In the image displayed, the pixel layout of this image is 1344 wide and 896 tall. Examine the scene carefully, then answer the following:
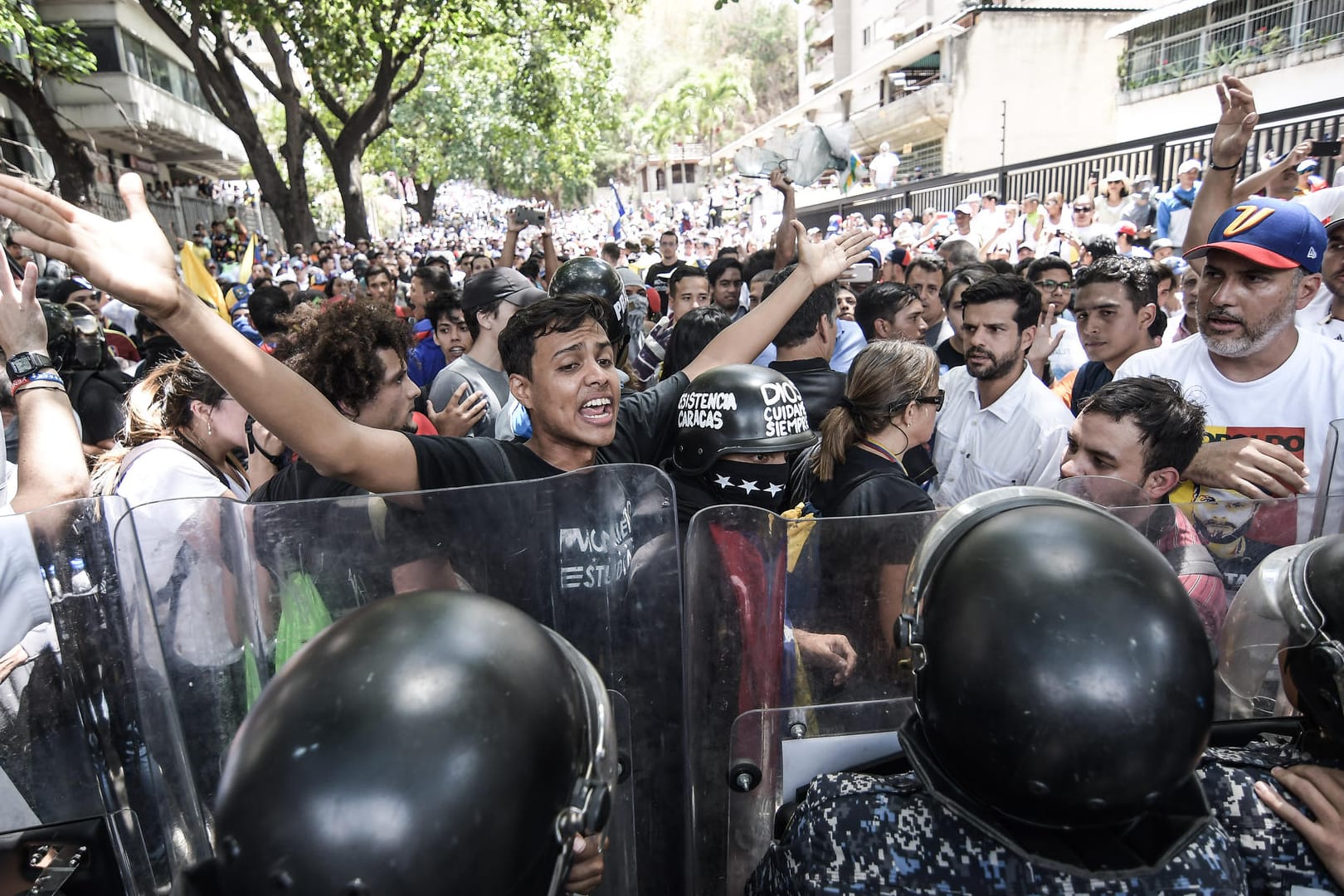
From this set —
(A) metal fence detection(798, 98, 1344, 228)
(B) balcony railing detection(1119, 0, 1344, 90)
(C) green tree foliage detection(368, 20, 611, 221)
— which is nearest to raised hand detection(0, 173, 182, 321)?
(A) metal fence detection(798, 98, 1344, 228)

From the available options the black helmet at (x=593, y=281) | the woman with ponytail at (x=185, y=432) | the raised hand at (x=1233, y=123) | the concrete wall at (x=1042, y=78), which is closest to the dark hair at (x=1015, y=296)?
the raised hand at (x=1233, y=123)

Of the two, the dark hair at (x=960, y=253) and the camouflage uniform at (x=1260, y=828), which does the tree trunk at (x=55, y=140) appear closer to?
the dark hair at (x=960, y=253)

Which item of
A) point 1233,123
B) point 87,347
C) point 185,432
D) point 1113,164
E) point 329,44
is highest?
point 329,44

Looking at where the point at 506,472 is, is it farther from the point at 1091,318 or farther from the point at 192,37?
the point at 192,37

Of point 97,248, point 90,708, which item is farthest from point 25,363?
point 90,708

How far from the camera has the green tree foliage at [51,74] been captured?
1091cm

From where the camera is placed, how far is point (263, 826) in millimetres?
1210

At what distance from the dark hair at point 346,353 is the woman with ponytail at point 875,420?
1638 mm

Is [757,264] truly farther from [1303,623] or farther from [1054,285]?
[1303,623]

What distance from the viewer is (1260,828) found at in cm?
158

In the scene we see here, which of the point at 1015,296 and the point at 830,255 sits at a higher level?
the point at 830,255

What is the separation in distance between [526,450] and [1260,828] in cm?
203

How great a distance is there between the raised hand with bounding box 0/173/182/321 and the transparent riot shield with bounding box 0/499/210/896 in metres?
0.51

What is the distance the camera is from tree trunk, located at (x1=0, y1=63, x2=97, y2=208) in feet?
40.7
